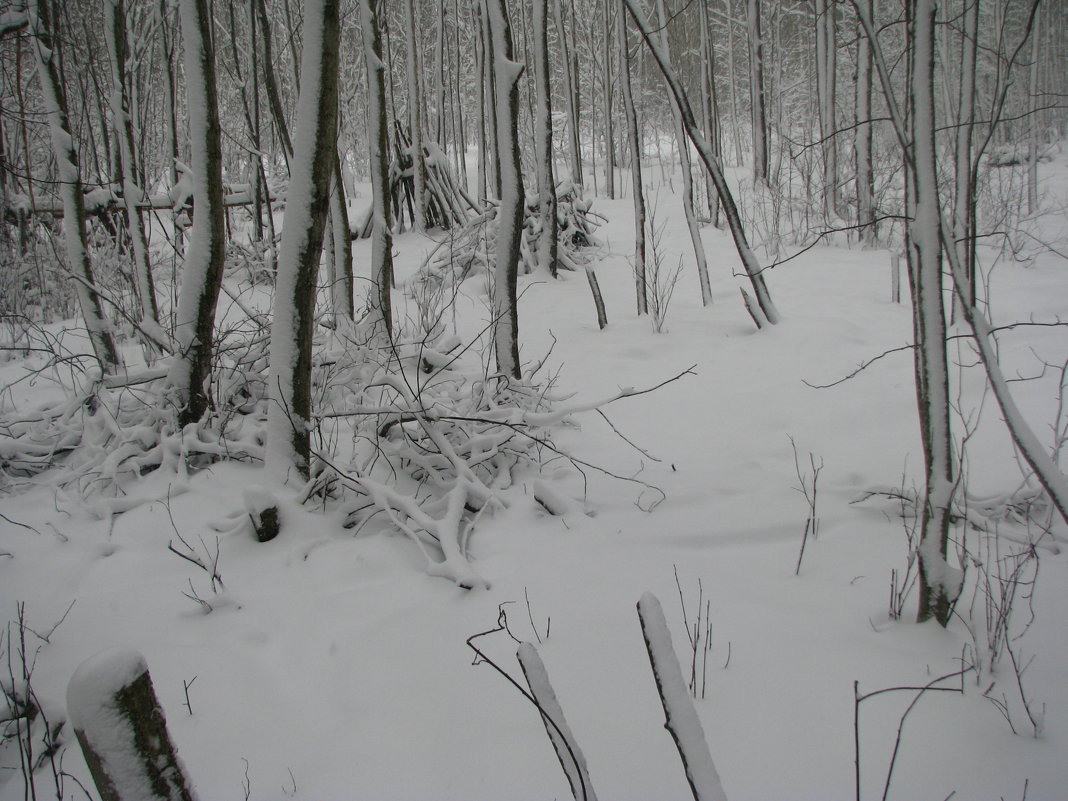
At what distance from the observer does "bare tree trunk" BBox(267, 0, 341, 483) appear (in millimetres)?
2100

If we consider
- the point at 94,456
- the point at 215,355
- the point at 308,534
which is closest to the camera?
the point at 308,534

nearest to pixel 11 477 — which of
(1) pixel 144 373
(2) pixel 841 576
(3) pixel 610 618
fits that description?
(1) pixel 144 373

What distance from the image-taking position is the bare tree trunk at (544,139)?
15.3 feet

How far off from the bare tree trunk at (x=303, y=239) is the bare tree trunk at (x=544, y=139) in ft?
8.87

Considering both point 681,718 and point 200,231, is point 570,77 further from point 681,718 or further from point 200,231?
point 681,718

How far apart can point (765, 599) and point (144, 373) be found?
3.00 metres

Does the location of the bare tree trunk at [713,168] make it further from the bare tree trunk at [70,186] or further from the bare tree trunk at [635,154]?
the bare tree trunk at [70,186]

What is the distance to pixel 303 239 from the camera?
218cm

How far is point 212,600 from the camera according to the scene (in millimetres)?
1976

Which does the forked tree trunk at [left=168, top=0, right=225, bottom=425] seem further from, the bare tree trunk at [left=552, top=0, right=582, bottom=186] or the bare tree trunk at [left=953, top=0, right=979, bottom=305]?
the bare tree trunk at [left=552, top=0, right=582, bottom=186]

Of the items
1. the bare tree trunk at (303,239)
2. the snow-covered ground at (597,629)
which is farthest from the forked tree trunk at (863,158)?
the bare tree trunk at (303,239)

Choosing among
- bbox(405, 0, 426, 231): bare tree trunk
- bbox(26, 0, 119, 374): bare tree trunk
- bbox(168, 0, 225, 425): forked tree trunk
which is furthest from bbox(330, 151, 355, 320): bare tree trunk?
bbox(405, 0, 426, 231): bare tree trunk

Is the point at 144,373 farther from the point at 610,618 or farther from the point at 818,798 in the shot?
the point at 818,798

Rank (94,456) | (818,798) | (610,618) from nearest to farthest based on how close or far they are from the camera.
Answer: (818,798)
(610,618)
(94,456)
